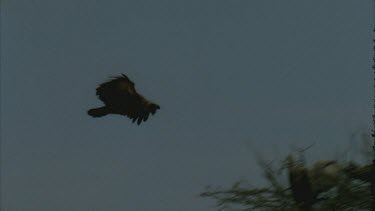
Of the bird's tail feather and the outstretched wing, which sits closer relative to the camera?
the outstretched wing

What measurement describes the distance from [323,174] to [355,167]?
68cm

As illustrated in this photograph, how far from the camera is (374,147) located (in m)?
9.92

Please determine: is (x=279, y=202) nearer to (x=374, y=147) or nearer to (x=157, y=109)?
(x=374, y=147)

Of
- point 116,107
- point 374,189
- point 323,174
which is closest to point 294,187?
point 323,174

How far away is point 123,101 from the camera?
31.1 ft

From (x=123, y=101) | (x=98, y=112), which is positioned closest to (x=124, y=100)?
(x=123, y=101)

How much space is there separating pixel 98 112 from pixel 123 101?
524 mm

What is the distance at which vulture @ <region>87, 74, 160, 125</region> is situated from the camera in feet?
31.0

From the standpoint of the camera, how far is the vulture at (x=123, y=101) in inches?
372

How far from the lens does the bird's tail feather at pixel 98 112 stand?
9.66 meters

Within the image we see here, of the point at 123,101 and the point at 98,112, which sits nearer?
the point at 123,101

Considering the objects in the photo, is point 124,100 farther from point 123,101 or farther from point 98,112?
point 98,112

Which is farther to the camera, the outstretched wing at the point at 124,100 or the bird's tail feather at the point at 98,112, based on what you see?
the bird's tail feather at the point at 98,112

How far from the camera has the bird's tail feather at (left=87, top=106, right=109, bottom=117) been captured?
9.66 m
